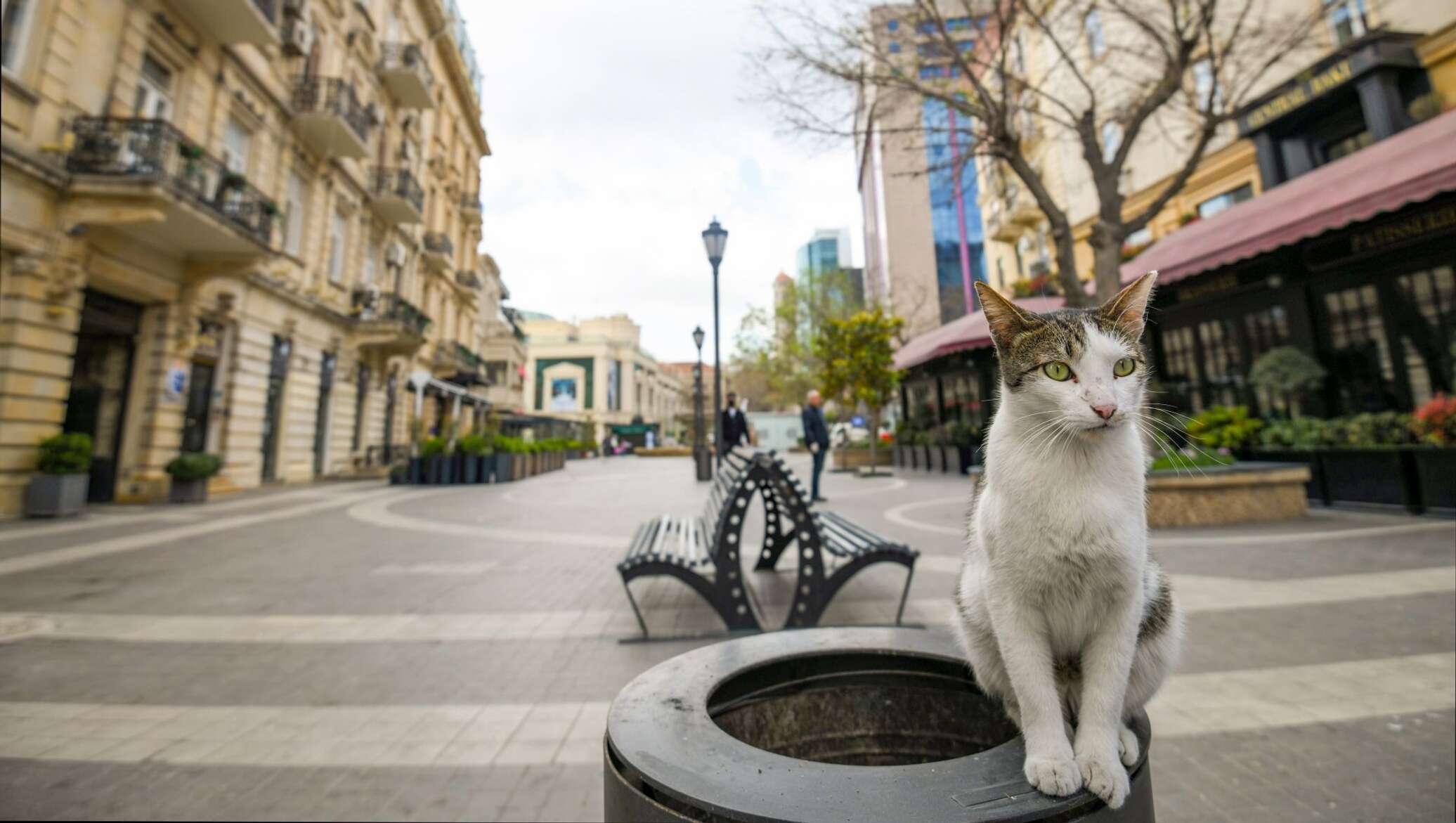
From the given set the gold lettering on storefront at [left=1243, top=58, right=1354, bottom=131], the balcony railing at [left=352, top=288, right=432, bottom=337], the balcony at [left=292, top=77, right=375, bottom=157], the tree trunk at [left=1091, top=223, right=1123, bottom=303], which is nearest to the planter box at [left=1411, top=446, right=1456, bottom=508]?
the tree trunk at [left=1091, top=223, right=1123, bottom=303]

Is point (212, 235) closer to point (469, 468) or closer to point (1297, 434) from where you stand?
point (469, 468)

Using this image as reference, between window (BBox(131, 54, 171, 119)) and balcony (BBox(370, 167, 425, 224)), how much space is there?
25.8ft

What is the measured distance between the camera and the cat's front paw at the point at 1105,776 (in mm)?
820

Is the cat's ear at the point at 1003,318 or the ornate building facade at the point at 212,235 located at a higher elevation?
the ornate building facade at the point at 212,235

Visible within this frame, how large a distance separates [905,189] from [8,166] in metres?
53.3

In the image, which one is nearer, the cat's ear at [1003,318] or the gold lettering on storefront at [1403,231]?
the cat's ear at [1003,318]

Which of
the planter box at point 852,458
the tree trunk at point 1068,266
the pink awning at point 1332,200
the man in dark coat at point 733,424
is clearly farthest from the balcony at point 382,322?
the pink awning at point 1332,200

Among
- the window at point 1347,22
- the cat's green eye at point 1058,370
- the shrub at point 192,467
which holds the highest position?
the window at point 1347,22

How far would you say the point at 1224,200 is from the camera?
46.6ft

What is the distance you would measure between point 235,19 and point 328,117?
3.30 m

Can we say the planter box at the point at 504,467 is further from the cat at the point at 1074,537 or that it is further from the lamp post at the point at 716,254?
the cat at the point at 1074,537

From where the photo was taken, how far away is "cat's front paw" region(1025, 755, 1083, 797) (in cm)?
81

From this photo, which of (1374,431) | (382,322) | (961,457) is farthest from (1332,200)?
(382,322)

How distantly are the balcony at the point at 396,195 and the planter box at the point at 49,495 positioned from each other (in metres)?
13.3
